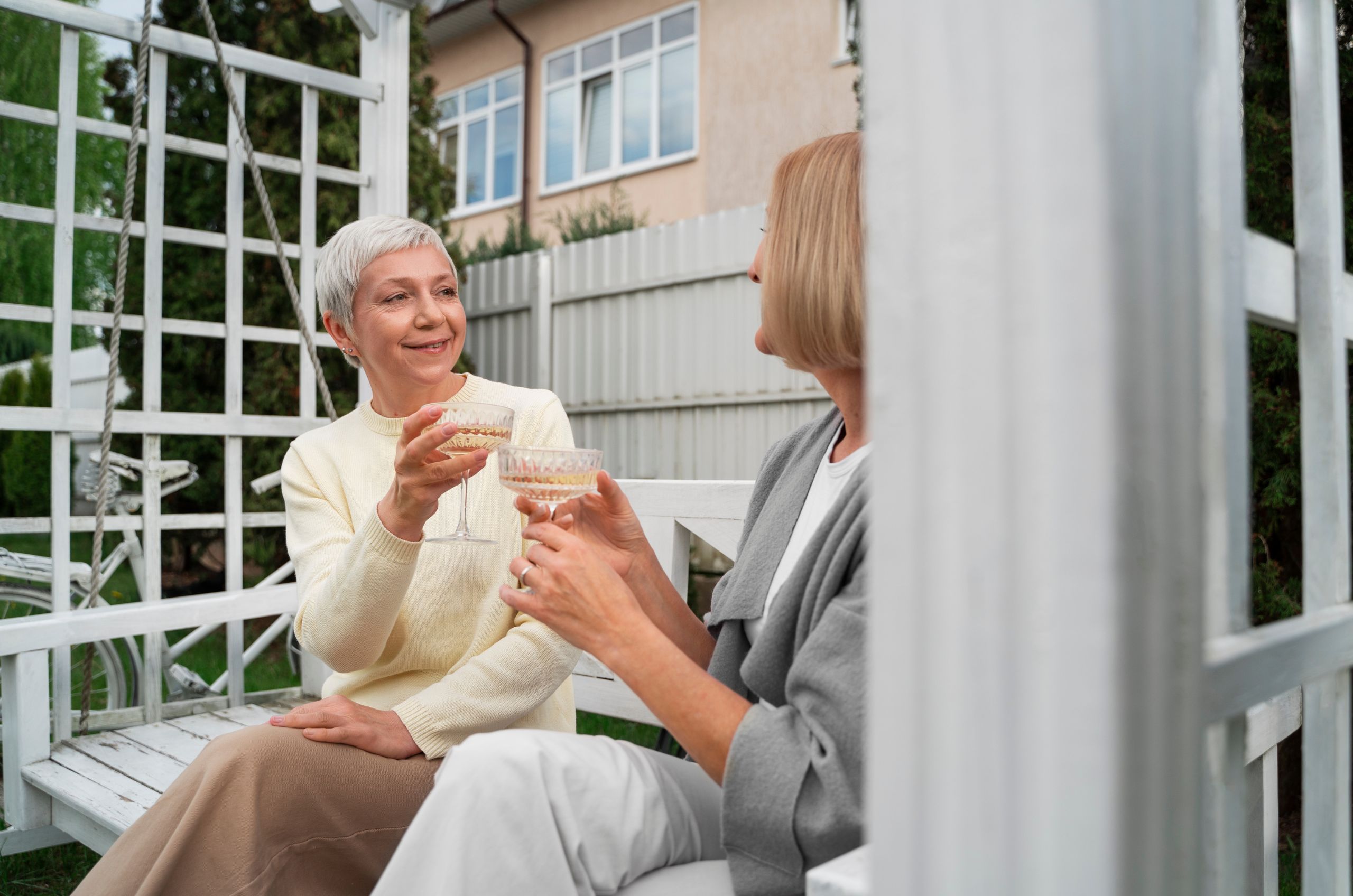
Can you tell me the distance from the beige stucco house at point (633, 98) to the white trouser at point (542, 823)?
7648 millimetres

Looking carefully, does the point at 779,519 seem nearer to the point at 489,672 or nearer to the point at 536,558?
the point at 536,558

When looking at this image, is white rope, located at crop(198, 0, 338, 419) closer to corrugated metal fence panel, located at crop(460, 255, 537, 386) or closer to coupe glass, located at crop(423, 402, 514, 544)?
coupe glass, located at crop(423, 402, 514, 544)

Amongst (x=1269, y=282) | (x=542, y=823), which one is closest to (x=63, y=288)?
(x=542, y=823)

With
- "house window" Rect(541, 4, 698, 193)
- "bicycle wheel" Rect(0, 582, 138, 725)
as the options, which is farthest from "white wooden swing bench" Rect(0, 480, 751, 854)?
"house window" Rect(541, 4, 698, 193)

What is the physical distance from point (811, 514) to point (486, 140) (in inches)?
482

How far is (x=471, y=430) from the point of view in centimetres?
164

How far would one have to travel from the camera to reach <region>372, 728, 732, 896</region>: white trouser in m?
1.13

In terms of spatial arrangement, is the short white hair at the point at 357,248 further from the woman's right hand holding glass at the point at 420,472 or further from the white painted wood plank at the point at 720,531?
the white painted wood plank at the point at 720,531

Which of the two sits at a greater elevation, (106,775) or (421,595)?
(421,595)

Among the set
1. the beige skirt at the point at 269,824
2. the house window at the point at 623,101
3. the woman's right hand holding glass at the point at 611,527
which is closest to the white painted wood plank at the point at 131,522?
the beige skirt at the point at 269,824

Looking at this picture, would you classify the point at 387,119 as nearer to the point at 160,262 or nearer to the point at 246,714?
the point at 160,262

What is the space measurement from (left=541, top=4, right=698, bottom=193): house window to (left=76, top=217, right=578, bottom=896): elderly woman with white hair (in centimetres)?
876

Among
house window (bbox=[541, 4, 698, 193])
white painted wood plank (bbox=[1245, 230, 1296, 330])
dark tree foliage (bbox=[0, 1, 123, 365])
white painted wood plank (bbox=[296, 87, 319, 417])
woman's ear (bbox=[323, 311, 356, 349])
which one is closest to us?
white painted wood plank (bbox=[1245, 230, 1296, 330])

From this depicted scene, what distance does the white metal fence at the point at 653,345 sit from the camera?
5961 millimetres
